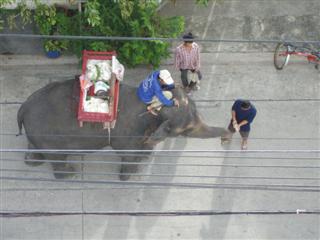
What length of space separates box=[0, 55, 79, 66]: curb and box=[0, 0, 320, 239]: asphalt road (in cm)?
2

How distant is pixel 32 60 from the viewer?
8.84m

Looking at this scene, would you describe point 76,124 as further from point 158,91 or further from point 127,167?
point 158,91

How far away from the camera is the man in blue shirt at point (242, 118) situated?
6.81 m

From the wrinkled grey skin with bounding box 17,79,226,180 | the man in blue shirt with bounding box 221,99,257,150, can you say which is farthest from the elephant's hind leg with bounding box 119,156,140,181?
the man in blue shirt with bounding box 221,99,257,150

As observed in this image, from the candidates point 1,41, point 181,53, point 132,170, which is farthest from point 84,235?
point 1,41

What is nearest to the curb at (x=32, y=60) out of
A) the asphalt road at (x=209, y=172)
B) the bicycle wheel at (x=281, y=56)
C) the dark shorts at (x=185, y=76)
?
the asphalt road at (x=209, y=172)

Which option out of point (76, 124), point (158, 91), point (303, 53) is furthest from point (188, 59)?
point (303, 53)

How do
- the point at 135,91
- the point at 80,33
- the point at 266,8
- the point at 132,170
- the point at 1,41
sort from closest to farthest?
the point at 135,91 → the point at 132,170 → the point at 80,33 → the point at 1,41 → the point at 266,8

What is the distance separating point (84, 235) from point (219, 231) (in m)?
1.86

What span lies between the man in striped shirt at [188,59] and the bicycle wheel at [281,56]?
1.45 meters

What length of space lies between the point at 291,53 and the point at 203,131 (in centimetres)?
266

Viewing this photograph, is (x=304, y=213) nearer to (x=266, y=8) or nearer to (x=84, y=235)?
(x=84, y=235)

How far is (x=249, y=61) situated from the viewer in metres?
8.88

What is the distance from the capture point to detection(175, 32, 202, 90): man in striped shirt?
24.2 ft
